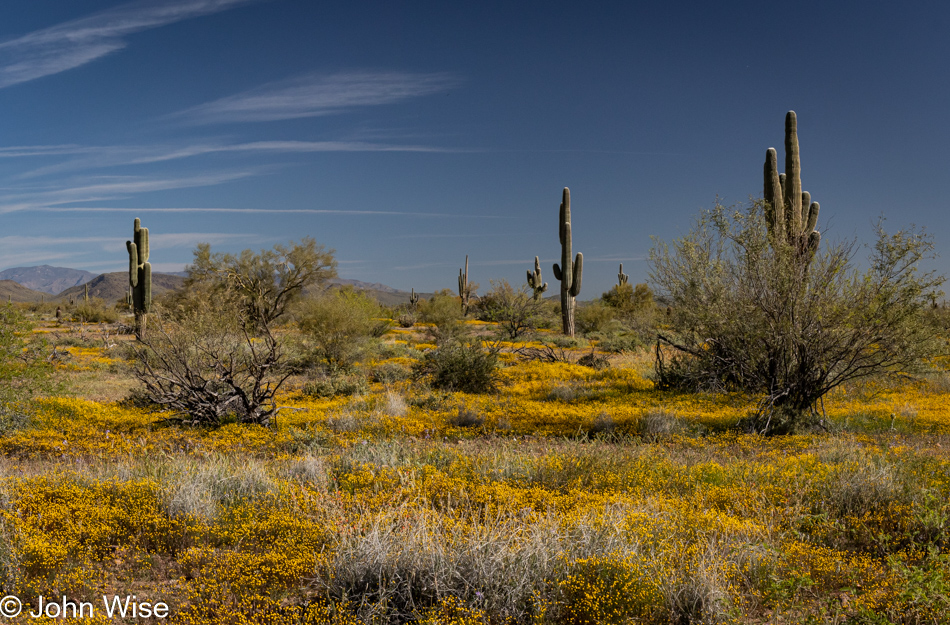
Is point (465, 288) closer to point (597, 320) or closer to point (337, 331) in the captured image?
point (597, 320)

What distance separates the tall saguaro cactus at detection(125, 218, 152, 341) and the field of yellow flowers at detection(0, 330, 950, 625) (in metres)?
18.9

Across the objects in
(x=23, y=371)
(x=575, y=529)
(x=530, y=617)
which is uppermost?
(x=23, y=371)

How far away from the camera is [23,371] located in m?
10.0

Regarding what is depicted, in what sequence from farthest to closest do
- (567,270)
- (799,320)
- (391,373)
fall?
(567,270) → (391,373) → (799,320)

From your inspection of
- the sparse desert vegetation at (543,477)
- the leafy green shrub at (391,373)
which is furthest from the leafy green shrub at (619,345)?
the leafy green shrub at (391,373)

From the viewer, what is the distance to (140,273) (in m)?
26.8

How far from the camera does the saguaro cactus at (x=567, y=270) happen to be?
25.3m

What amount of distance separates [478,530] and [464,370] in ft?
31.7

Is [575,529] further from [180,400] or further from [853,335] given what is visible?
[180,400]

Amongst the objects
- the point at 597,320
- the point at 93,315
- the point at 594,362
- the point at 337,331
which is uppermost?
the point at 93,315

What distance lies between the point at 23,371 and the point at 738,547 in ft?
36.6

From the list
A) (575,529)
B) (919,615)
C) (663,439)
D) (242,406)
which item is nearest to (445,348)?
(242,406)

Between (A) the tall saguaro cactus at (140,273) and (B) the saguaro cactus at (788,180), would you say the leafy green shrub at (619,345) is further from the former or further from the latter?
(A) the tall saguaro cactus at (140,273)

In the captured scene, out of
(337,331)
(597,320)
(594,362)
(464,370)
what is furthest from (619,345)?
(597,320)
